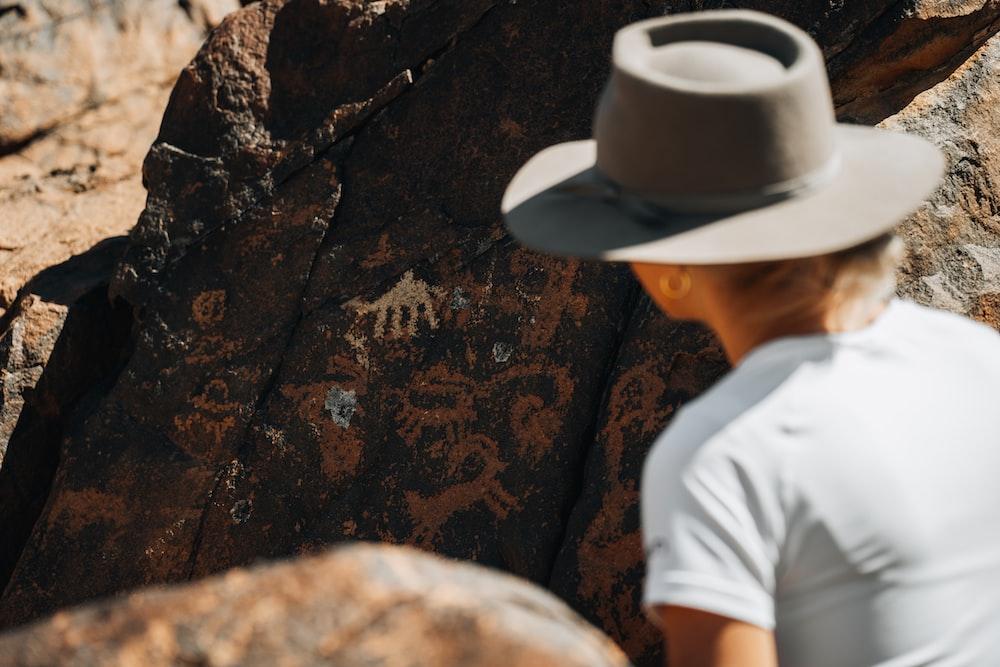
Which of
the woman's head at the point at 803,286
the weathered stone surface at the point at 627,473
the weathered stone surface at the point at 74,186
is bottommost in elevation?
the weathered stone surface at the point at 627,473

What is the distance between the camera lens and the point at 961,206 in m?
2.63

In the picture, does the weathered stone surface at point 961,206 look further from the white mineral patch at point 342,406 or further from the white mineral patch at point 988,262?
the white mineral patch at point 342,406

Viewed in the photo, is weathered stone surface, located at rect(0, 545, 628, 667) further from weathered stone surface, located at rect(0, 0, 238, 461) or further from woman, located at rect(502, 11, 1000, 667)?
weathered stone surface, located at rect(0, 0, 238, 461)

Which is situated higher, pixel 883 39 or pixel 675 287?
pixel 675 287

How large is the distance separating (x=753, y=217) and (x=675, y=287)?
0.41 ft

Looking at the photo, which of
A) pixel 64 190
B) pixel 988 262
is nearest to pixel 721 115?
pixel 988 262

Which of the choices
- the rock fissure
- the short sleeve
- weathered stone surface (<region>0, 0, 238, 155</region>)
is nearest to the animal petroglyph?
the rock fissure

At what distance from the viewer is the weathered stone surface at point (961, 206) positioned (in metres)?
2.59

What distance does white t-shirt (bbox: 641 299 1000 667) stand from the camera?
3.69 feet

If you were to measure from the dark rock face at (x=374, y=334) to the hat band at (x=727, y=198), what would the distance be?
1.22m

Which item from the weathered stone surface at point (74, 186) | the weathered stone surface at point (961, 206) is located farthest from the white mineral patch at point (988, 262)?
the weathered stone surface at point (74, 186)

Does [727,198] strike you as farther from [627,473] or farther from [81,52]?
[81,52]

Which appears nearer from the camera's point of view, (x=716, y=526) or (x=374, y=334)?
(x=716, y=526)

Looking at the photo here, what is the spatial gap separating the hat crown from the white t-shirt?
0.66 ft
